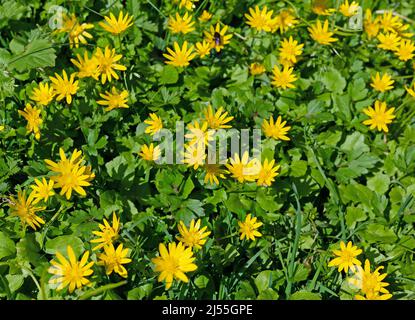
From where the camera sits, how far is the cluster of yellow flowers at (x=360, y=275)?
205 cm

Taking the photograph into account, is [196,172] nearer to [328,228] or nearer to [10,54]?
[328,228]

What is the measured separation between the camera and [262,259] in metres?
2.30

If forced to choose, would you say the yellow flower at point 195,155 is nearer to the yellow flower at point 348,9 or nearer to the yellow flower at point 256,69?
the yellow flower at point 256,69

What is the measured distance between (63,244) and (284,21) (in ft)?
5.82

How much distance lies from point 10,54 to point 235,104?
120cm

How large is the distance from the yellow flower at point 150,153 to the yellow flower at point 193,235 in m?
0.36

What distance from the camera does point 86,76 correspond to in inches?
98.1

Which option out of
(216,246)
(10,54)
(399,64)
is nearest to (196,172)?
(216,246)

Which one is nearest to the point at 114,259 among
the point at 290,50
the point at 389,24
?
the point at 290,50

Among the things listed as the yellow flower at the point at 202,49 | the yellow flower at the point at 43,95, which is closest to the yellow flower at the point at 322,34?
the yellow flower at the point at 202,49

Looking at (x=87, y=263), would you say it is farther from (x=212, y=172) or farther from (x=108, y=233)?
(x=212, y=172)

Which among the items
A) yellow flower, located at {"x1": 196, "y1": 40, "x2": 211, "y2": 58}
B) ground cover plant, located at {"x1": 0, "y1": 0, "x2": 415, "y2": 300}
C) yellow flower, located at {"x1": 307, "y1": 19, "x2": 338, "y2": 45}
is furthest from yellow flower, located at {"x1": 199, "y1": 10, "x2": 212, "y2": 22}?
yellow flower, located at {"x1": 307, "y1": 19, "x2": 338, "y2": 45}
